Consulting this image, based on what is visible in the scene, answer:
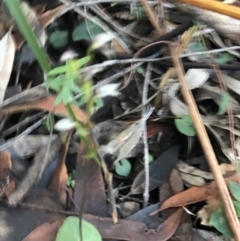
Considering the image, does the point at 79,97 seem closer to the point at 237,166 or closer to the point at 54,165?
the point at 54,165

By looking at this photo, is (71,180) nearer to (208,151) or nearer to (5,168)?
(5,168)

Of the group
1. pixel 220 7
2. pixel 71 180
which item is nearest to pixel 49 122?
pixel 71 180

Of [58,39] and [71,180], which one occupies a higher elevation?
[58,39]

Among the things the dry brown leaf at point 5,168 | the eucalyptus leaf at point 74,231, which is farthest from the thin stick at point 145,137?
the dry brown leaf at point 5,168

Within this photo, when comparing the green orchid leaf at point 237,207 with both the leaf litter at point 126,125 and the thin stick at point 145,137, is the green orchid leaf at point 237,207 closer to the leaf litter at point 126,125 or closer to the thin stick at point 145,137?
the leaf litter at point 126,125

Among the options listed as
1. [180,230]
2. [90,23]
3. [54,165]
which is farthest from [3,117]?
[180,230]

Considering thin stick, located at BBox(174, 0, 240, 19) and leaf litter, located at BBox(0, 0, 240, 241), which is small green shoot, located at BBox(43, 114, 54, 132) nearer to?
leaf litter, located at BBox(0, 0, 240, 241)
